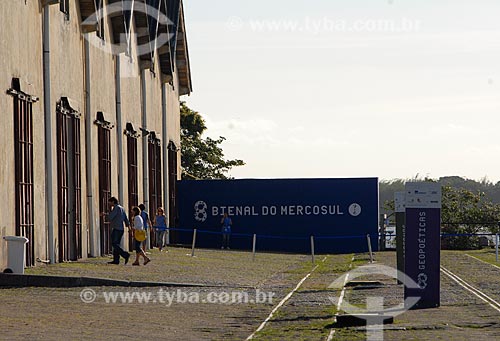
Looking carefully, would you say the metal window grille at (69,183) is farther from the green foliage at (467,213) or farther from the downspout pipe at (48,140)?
the green foliage at (467,213)

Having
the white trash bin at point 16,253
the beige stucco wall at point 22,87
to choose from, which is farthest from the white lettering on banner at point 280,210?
the white trash bin at point 16,253

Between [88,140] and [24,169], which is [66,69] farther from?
[24,169]

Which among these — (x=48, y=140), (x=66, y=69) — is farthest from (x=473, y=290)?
(x=66, y=69)

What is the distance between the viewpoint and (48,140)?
2812 centimetres

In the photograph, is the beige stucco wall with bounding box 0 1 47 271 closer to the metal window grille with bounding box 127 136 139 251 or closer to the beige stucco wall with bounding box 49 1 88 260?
the beige stucco wall with bounding box 49 1 88 260

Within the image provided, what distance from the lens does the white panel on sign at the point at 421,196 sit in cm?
1953

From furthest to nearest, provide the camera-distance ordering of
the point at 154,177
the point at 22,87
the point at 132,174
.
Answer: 1. the point at 154,177
2. the point at 132,174
3. the point at 22,87

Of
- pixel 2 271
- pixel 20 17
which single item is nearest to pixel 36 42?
pixel 20 17

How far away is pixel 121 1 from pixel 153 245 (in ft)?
36.6

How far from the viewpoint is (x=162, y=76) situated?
1998 inches

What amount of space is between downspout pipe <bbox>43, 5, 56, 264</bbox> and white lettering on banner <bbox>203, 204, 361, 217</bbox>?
22791mm

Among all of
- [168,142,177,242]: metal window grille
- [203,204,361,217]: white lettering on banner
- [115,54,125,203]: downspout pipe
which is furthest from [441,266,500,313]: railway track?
[168,142,177,242]: metal window grille

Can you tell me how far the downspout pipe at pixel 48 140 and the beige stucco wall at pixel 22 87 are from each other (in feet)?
0.62

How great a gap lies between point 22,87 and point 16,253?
155 inches
